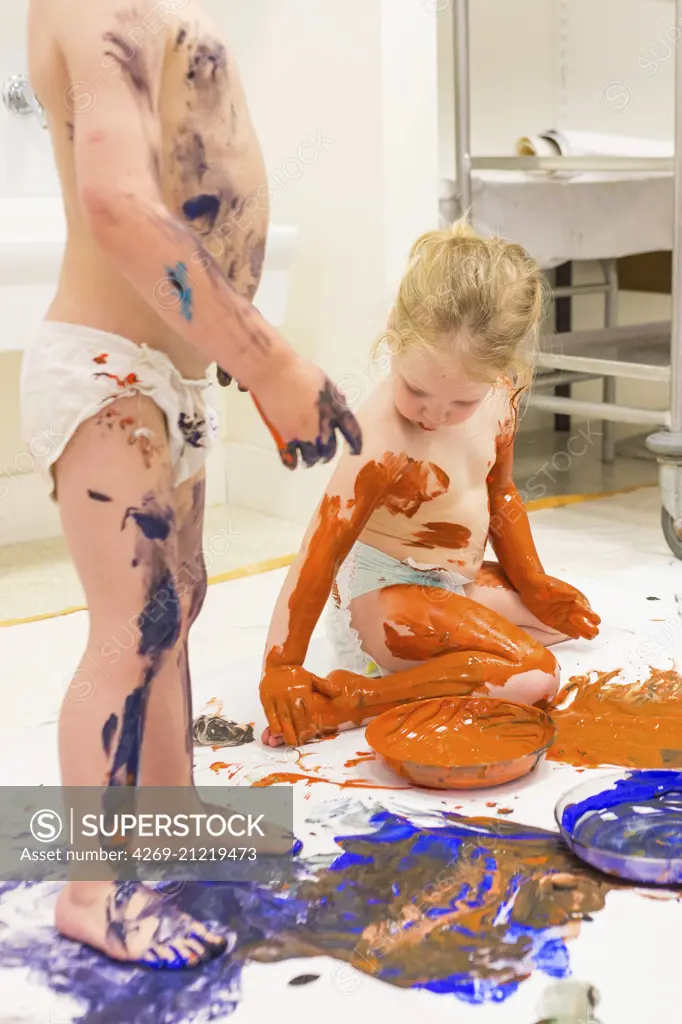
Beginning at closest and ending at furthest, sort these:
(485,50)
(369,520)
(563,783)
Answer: (563,783) → (369,520) → (485,50)

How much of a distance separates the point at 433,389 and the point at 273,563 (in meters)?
0.77

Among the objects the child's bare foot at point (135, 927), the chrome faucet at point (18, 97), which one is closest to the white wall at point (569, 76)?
the chrome faucet at point (18, 97)

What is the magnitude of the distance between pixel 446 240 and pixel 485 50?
154cm

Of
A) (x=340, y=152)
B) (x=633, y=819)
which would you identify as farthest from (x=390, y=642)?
(x=340, y=152)

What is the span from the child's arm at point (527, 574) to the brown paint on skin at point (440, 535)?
14 centimetres

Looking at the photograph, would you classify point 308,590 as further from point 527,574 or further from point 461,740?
point 527,574

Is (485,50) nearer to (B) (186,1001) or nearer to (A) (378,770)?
(A) (378,770)

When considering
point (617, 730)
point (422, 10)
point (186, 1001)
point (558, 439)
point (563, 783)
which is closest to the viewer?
point (186, 1001)

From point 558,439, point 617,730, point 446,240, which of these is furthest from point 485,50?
point 617,730

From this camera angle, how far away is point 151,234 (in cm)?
72

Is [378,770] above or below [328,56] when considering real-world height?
below

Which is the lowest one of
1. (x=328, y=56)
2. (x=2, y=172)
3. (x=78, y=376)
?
(x=78, y=376)

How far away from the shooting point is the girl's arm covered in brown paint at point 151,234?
72 cm

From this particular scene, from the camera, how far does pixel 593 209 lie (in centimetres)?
204
